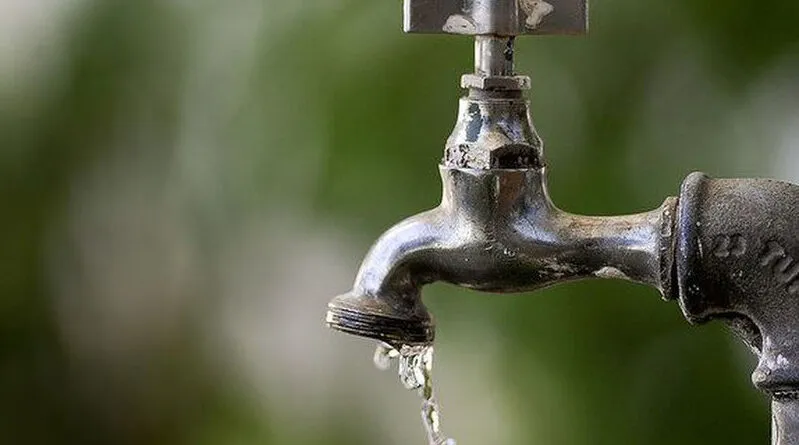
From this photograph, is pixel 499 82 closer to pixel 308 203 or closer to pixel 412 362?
pixel 412 362

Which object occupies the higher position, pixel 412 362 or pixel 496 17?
pixel 496 17

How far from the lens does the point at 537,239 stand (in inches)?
25.2

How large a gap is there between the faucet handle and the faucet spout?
82mm

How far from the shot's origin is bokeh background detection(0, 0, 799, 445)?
3.27 ft

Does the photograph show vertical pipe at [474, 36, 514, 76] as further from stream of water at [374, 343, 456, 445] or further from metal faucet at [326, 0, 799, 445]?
stream of water at [374, 343, 456, 445]

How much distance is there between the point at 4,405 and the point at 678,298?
1057 mm

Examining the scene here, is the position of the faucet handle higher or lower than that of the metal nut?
higher

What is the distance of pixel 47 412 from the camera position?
4.64 ft

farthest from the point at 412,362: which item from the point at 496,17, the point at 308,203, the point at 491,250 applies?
the point at 308,203

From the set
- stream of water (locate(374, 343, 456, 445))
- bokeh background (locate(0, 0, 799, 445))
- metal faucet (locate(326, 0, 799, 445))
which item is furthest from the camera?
bokeh background (locate(0, 0, 799, 445))

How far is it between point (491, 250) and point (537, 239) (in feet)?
0.09

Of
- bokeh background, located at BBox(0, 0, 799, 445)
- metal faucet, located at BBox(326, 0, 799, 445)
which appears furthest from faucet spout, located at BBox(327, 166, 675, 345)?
bokeh background, located at BBox(0, 0, 799, 445)

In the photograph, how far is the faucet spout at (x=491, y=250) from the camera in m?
0.62

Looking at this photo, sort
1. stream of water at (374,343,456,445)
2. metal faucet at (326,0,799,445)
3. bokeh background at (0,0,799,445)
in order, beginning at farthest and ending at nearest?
bokeh background at (0,0,799,445), stream of water at (374,343,456,445), metal faucet at (326,0,799,445)
